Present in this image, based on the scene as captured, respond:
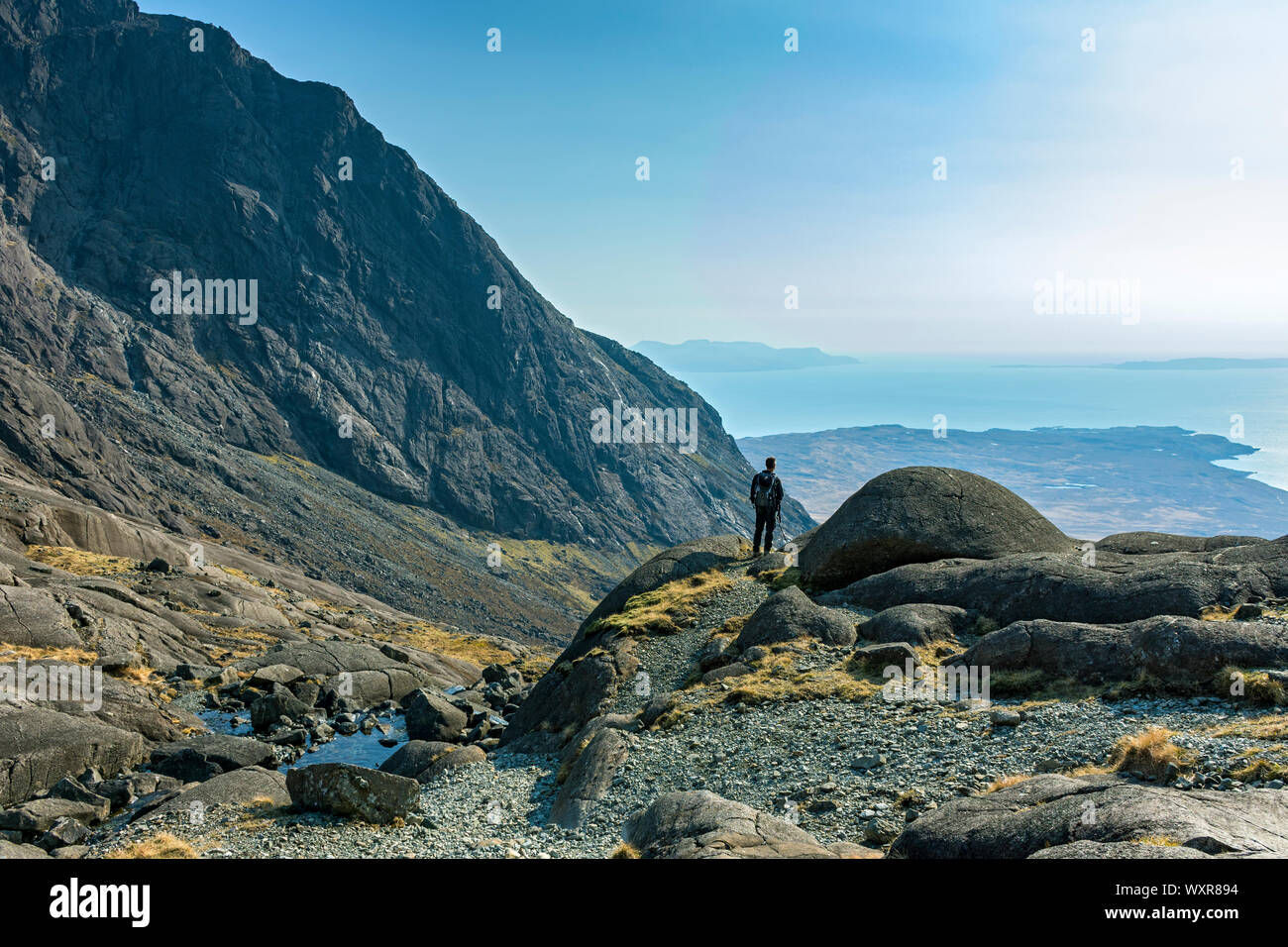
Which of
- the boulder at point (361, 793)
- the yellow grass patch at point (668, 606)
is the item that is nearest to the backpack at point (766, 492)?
the yellow grass patch at point (668, 606)

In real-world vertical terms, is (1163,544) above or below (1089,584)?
above

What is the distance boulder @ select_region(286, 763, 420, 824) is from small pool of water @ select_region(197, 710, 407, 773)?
14.9 metres

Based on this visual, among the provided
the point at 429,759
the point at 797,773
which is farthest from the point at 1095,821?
the point at 429,759

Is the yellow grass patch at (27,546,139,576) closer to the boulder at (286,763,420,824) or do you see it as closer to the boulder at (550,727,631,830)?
the boulder at (286,763,420,824)

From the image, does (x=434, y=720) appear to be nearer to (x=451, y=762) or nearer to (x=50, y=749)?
(x=451, y=762)

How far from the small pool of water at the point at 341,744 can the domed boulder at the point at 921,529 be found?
22.0 meters

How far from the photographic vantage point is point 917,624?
26.7 meters

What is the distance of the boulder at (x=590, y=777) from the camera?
2136 cm

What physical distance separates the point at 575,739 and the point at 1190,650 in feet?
57.3

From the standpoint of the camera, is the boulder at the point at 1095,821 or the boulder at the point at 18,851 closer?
the boulder at the point at 1095,821

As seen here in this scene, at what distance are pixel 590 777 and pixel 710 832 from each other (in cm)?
836

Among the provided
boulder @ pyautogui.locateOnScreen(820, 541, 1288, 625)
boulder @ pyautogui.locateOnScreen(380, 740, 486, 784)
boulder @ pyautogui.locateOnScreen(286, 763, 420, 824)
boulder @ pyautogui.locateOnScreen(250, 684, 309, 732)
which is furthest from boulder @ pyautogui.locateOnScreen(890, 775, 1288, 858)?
boulder @ pyautogui.locateOnScreen(250, 684, 309, 732)

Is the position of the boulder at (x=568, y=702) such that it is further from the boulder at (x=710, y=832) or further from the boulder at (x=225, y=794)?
the boulder at (x=710, y=832)
